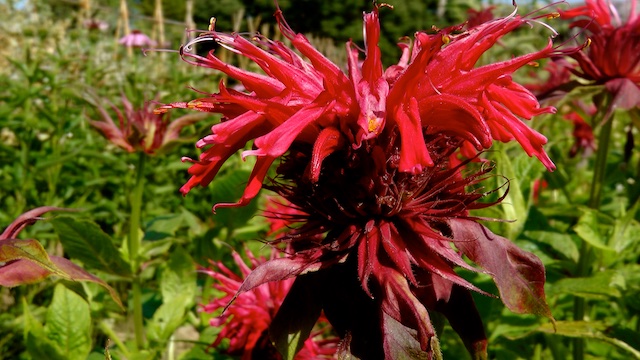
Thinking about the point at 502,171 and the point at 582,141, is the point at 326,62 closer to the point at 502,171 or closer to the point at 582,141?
the point at 502,171

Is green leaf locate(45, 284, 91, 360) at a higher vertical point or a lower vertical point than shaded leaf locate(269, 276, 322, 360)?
lower

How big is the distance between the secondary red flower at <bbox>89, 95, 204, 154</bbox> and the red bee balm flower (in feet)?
3.23

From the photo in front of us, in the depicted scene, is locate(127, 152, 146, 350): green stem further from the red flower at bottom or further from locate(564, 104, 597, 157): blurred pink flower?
locate(564, 104, 597, 157): blurred pink flower

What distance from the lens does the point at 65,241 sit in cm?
142

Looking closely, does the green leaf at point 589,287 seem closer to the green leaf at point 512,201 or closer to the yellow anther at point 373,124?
the green leaf at point 512,201

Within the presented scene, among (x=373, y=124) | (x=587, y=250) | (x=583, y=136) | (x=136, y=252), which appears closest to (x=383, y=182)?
(x=373, y=124)

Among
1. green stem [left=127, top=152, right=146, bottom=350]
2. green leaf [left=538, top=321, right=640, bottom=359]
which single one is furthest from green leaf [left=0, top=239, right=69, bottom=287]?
green leaf [left=538, top=321, right=640, bottom=359]

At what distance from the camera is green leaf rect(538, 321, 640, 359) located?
1073 millimetres

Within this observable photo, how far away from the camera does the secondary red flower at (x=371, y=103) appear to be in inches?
32.5

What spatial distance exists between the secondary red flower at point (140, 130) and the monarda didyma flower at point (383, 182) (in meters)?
0.76

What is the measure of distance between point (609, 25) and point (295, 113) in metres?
1.00

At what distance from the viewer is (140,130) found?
1.66 meters

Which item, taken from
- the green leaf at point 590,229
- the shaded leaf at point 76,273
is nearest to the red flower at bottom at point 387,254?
the shaded leaf at point 76,273

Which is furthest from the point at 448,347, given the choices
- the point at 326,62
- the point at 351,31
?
the point at 351,31
